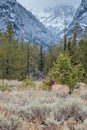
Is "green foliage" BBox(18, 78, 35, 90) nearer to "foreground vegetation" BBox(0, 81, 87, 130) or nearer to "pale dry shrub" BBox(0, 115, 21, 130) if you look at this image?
"foreground vegetation" BBox(0, 81, 87, 130)

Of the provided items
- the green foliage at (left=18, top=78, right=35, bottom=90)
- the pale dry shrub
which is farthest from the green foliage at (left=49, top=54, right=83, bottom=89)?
the pale dry shrub

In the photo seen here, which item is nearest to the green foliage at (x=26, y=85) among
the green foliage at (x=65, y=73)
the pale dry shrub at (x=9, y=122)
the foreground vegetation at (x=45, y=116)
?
the green foliage at (x=65, y=73)

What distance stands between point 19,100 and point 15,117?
80.5 inches

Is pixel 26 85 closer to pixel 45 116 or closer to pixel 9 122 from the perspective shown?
pixel 45 116

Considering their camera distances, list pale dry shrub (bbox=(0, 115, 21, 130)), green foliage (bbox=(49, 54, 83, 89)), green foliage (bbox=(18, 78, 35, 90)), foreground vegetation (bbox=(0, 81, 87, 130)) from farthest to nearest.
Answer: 1. green foliage (bbox=(18, 78, 35, 90))
2. green foliage (bbox=(49, 54, 83, 89))
3. foreground vegetation (bbox=(0, 81, 87, 130))
4. pale dry shrub (bbox=(0, 115, 21, 130))

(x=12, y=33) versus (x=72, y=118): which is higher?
(x=12, y=33)

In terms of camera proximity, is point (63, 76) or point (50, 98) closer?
point (50, 98)

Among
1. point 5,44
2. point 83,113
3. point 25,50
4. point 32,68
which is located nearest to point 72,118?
point 83,113

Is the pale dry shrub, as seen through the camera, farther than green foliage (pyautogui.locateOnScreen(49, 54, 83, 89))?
No

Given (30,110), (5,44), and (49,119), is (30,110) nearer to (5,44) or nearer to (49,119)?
(49,119)

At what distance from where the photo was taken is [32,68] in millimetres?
74688

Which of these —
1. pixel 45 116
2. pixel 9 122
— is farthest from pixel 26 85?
pixel 9 122

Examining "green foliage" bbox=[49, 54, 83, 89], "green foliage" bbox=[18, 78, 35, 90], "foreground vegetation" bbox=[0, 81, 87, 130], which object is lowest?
"green foliage" bbox=[18, 78, 35, 90]

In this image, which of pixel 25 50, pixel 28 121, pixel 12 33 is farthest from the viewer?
pixel 25 50
